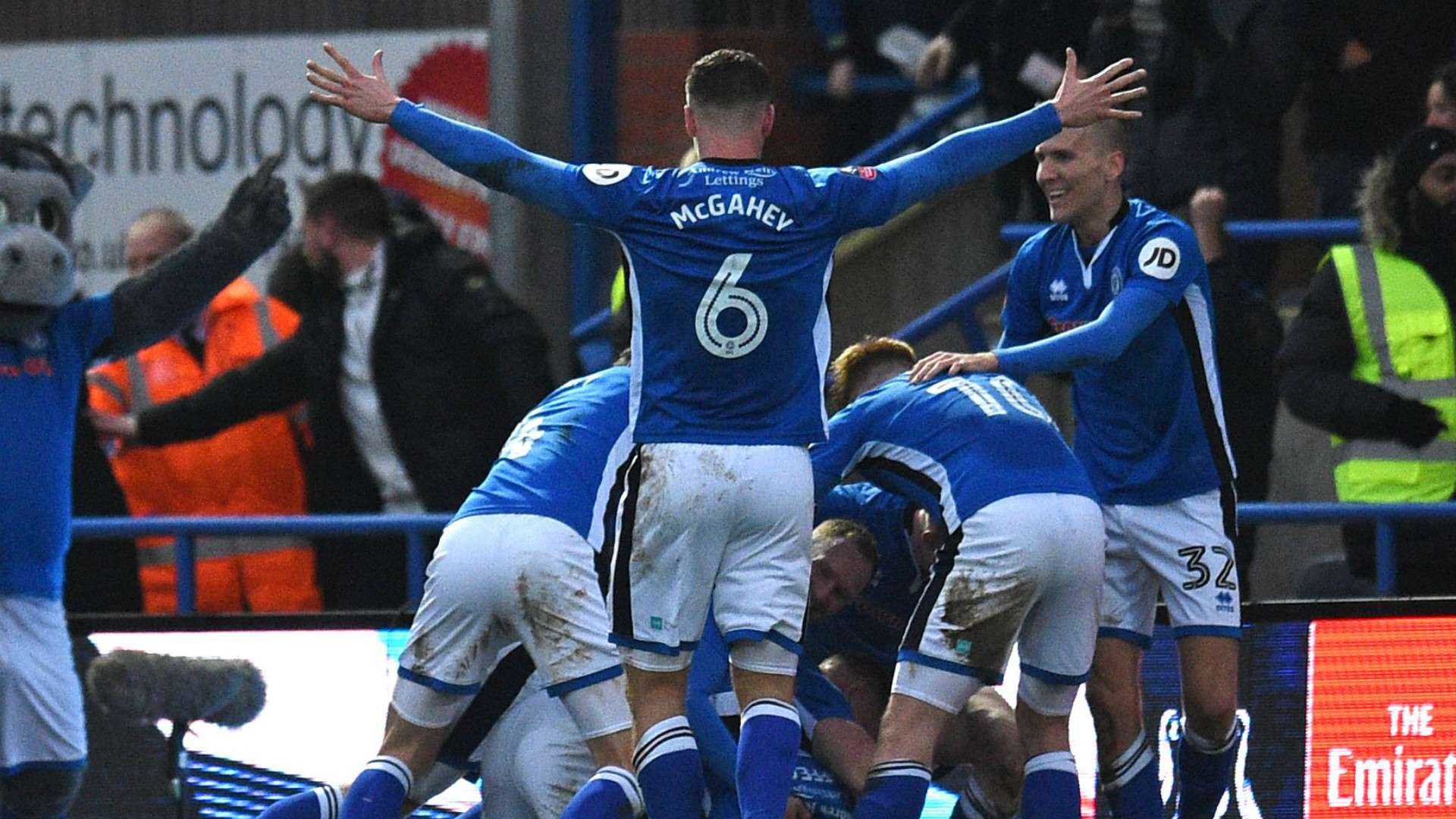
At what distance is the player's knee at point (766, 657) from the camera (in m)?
6.58

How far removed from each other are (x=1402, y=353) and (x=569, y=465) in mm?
2898

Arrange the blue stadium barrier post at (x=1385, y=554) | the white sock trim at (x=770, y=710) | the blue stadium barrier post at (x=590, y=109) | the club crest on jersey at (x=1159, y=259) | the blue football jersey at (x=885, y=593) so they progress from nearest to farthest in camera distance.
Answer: the white sock trim at (x=770, y=710) → the club crest on jersey at (x=1159, y=259) → the blue football jersey at (x=885, y=593) → the blue stadium barrier post at (x=1385, y=554) → the blue stadium barrier post at (x=590, y=109)

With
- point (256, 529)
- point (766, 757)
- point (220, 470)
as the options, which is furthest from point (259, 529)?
point (766, 757)

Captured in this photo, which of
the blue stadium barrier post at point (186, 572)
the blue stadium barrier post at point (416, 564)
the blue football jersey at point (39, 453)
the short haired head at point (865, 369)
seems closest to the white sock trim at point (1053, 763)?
the short haired head at point (865, 369)

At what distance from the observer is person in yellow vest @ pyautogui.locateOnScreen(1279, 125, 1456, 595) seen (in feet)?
27.8

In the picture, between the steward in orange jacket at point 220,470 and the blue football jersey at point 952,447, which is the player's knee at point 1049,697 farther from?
the steward in orange jacket at point 220,470

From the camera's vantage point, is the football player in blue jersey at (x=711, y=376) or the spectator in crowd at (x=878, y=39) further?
the spectator in crowd at (x=878, y=39)

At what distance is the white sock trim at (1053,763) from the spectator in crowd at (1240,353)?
1840 millimetres

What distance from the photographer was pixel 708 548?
6562 millimetres

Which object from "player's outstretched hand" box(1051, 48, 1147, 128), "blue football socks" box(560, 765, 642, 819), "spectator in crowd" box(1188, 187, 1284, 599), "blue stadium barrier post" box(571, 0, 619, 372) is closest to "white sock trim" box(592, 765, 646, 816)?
"blue football socks" box(560, 765, 642, 819)

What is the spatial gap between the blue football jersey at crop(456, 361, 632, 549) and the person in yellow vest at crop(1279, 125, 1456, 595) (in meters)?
2.42

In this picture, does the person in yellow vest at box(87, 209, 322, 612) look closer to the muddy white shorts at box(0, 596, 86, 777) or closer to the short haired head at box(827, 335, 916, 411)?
the muddy white shorts at box(0, 596, 86, 777)

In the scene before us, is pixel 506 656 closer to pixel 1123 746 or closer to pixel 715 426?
pixel 715 426

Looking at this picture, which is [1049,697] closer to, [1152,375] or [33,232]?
[1152,375]
